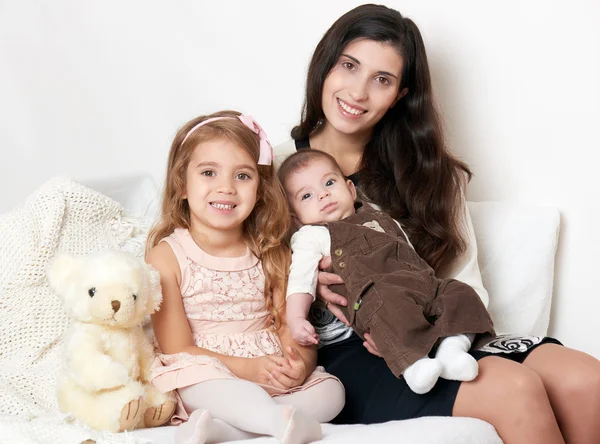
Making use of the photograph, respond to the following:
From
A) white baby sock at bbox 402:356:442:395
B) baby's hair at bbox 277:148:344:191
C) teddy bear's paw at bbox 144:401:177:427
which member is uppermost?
baby's hair at bbox 277:148:344:191

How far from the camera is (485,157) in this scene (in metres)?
2.67

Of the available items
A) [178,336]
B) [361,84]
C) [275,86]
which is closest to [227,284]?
[178,336]

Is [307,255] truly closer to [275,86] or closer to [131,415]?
[131,415]

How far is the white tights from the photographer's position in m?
1.57

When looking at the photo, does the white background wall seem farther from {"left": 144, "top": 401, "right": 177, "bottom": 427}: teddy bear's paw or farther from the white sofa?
{"left": 144, "top": 401, "right": 177, "bottom": 427}: teddy bear's paw

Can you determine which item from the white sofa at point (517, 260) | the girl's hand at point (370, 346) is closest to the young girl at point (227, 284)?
the girl's hand at point (370, 346)

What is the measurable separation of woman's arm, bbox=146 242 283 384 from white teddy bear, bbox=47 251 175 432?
78mm

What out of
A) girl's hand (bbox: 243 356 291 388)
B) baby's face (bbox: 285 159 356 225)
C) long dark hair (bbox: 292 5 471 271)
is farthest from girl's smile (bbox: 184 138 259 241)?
→ long dark hair (bbox: 292 5 471 271)

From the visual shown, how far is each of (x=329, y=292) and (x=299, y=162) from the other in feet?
1.26

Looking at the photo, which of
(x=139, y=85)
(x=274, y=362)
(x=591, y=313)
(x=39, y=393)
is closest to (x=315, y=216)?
(x=274, y=362)

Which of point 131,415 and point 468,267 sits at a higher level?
point 468,267

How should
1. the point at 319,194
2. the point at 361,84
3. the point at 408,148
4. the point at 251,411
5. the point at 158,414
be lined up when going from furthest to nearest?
the point at 408,148 < the point at 361,84 < the point at 319,194 < the point at 158,414 < the point at 251,411

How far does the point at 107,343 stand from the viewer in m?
1.75

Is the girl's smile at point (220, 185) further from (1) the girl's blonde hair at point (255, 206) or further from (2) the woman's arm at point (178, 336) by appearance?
(2) the woman's arm at point (178, 336)
